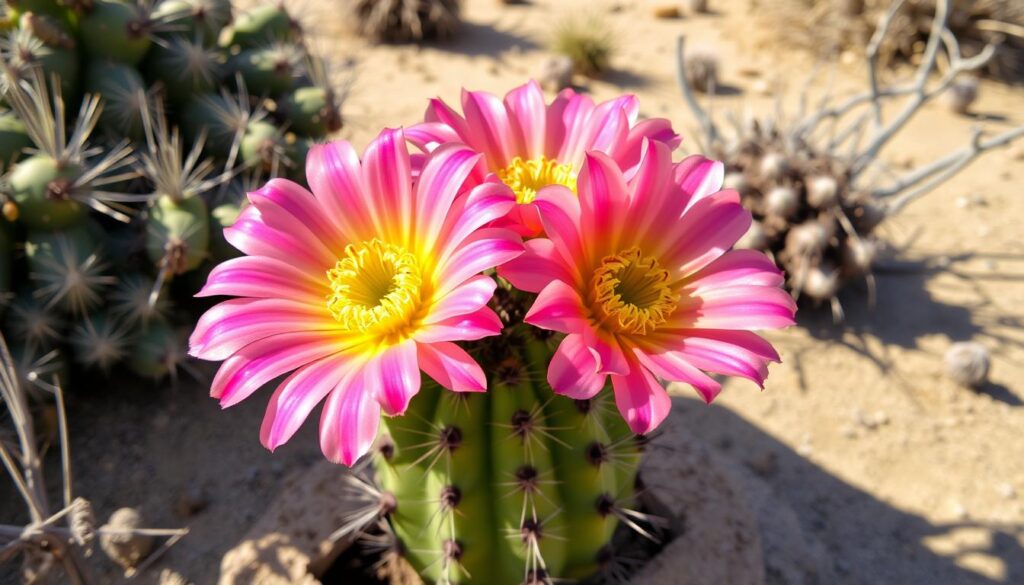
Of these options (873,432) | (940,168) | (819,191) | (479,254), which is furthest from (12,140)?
(940,168)

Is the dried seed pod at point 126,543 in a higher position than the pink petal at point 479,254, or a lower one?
lower

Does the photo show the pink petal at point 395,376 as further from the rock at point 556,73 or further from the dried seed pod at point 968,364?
the rock at point 556,73

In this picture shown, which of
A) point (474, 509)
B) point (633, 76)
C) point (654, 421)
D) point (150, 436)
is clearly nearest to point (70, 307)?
point (150, 436)

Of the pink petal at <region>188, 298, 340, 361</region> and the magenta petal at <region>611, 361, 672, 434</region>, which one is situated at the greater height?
the pink petal at <region>188, 298, 340, 361</region>

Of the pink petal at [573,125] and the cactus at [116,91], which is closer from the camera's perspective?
the pink petal at [573,125]

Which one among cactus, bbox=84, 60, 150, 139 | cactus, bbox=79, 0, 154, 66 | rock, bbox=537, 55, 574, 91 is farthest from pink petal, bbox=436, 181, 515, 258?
rock, bbox=537, 55, 574, 91

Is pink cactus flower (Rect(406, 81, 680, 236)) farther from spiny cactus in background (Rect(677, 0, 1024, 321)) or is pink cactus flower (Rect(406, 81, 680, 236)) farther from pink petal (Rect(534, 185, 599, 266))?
spiny cactus in background (Rect(677, 0, 1024, 321))

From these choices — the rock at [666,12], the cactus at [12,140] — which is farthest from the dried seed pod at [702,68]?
the cactus at [12,140]

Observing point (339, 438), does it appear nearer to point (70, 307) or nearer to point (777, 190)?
point (70, 307)
